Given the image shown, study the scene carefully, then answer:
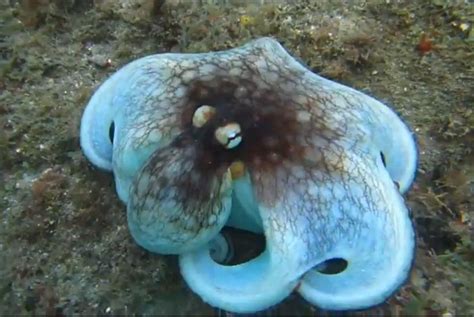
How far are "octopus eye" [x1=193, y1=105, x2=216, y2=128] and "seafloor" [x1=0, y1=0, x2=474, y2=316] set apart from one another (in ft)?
2.53

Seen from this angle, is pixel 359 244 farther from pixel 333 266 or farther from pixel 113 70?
pixel 113 70

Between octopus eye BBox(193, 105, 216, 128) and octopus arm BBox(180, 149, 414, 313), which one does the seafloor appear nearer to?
octopus arm BBox(180, 149, 414, 313)

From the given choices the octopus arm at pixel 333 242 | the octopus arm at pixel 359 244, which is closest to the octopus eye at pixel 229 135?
the octopus arm at pixel 333 242

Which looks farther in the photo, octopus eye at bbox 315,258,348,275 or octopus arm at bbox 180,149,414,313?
octopus eye at bbox 315,258,348,275

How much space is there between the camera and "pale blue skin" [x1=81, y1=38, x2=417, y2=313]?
2.43 m

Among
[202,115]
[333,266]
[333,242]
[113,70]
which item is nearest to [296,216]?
[333,242]

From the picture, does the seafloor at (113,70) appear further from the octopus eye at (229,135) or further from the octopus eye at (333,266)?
the octopus eye at (229,135)

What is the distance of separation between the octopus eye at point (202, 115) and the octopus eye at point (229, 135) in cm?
7

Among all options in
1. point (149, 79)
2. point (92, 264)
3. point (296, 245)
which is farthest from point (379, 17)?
point (92, 264)

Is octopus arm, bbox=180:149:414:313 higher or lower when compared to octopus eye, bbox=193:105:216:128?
lower

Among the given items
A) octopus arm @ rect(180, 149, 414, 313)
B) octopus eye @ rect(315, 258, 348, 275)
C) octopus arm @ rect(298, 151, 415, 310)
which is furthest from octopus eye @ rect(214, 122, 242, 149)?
octopus eye @ rect(315, 258, 348, 275)

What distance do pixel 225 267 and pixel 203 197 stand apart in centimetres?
36

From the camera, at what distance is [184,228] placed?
8.13 ft

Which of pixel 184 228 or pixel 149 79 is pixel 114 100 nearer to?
pixel 149 79
